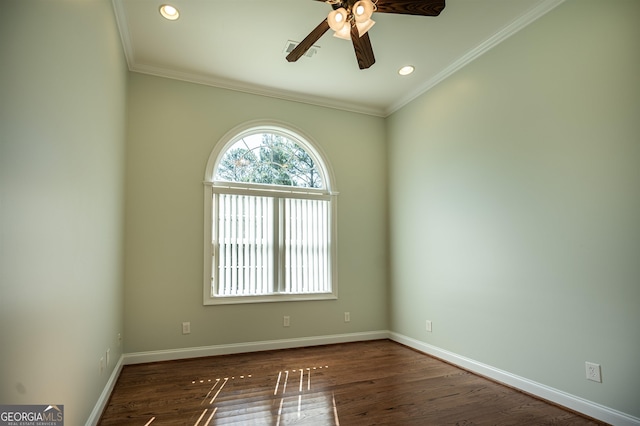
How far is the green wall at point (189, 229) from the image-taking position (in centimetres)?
365

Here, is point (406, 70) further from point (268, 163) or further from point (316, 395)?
point (316, 395)

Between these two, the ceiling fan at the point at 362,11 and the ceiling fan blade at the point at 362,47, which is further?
the ceiling fan blade at the point at 362,47

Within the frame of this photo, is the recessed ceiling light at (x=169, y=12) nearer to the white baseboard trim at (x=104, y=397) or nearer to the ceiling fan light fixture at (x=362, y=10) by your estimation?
the ceiling fan light fixture at (x=362, y=10)

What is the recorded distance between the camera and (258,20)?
302 centimetres

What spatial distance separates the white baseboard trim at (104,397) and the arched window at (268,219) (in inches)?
40.2

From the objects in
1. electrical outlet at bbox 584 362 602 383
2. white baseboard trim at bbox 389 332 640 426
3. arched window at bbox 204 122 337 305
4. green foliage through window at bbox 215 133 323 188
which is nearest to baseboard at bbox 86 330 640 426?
white baseboard trim at bbox 389 332 640 426

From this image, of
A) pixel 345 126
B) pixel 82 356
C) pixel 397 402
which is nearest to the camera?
pixel 82 356

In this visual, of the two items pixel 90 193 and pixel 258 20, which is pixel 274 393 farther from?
pixel 258 20

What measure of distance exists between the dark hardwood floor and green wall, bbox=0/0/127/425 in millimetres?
506

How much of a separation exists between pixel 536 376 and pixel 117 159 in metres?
3.95

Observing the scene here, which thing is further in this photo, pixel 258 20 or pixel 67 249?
pixel 258 20

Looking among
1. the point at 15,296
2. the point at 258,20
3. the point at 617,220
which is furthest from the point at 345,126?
the point at 15,296

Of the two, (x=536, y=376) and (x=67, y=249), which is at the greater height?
(x=67, y=249)

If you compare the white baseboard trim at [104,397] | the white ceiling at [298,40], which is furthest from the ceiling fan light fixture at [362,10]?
the white baseboard trim at [104,397]
